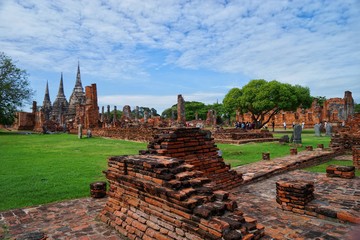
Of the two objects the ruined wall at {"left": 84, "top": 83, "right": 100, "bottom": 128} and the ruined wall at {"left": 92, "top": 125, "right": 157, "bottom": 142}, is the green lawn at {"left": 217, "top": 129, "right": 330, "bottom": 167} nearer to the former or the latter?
the ruined wall at {"left": 92, "top": 125, "right": 157, "bottom": 142}

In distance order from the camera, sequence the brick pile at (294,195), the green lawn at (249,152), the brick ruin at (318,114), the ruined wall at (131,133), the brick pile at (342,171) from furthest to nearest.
Result: the brick ruin at (318,114)
the ruined wall at (131,133)
the green lawn at (249,152)
the brick pile at (342,171)
the brick pile at (294,195)

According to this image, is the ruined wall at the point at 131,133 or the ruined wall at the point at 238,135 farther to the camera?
the ruined wall at the point at 131,133

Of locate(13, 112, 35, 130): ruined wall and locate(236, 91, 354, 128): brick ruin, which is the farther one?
locate(13, 112, 35, 130): ruined wall

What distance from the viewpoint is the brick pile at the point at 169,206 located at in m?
2.96

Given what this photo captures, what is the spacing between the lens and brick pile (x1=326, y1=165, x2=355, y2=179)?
6406mm

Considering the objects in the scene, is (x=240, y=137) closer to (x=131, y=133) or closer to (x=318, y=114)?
(x=131, y=133)

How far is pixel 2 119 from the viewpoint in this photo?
31.1 m

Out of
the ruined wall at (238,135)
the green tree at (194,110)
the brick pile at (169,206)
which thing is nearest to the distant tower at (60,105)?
the green tree at (194,110)

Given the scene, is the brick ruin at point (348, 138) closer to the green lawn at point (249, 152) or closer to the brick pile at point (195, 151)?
the green lawn at point (249, 152)

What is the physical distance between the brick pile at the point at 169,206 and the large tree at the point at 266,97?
24.8 metres

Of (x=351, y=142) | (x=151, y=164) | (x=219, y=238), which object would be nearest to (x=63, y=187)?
(x=151, y=164)

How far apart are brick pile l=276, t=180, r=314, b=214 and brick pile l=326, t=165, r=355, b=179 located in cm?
248

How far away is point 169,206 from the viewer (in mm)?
3389

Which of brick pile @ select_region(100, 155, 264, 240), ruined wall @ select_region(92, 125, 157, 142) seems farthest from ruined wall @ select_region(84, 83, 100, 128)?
brick pile @ select_region(100, 155, 264, 240)
